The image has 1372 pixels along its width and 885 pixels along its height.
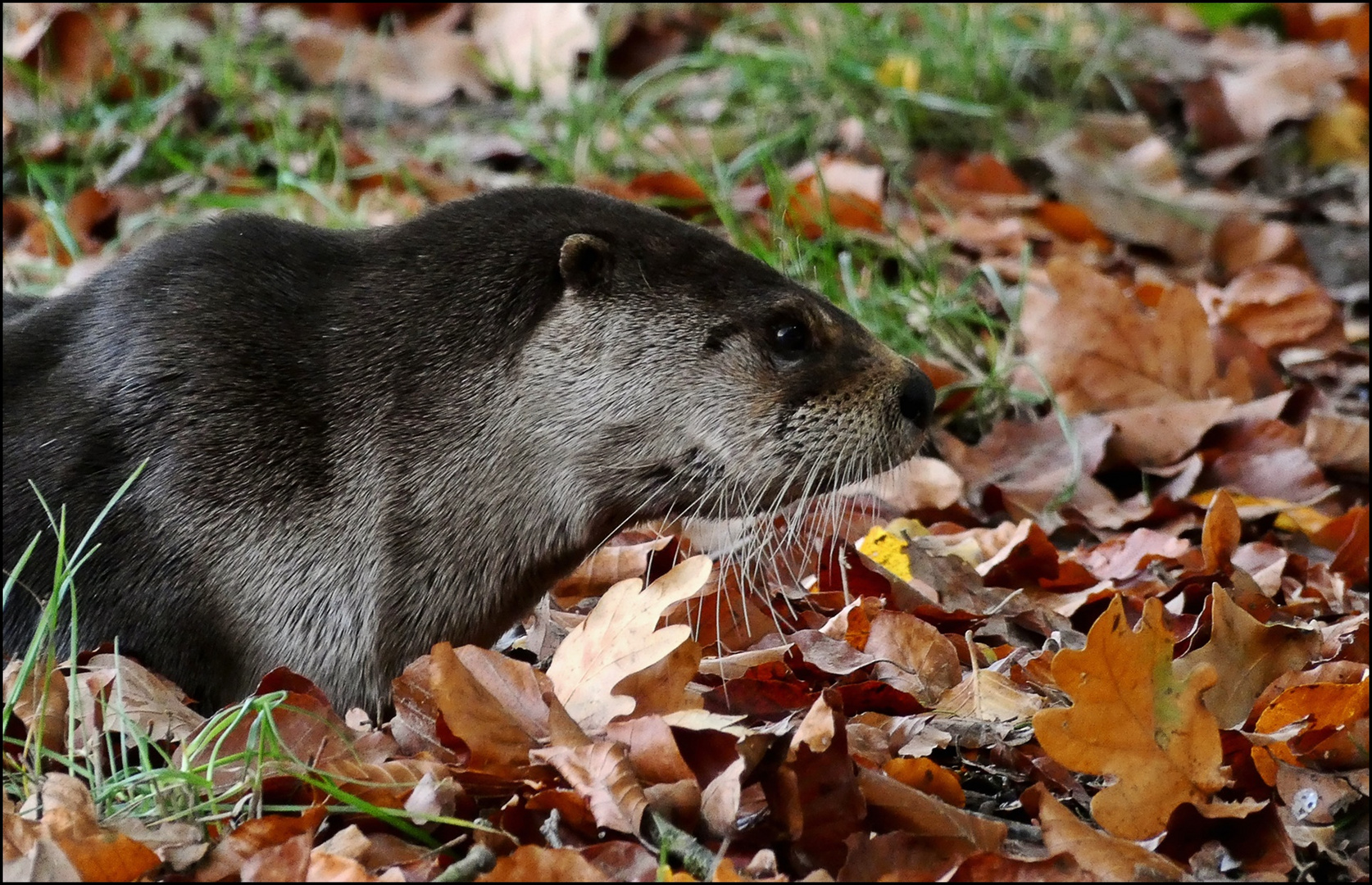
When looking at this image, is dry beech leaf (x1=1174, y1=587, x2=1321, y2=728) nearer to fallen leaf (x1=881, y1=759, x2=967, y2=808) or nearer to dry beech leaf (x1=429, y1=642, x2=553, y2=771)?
fallen leaf (x1=881, y1=759, x2=967, y2=808)

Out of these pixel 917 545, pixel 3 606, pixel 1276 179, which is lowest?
pixel 1276 179

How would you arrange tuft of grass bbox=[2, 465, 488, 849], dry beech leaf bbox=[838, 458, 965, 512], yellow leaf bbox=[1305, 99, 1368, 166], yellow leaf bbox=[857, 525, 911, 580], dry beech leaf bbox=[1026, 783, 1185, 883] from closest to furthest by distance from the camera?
dry beech leaf bbox=[1026, 783, 1185, 883]
tuft of grass bbox=[2, 465, 488, 849]
yellow leaf bbox=[857, 525, 911, 580]
dry beech leaf bbox=[838, 458, 965, 512]
yellow leaf bbox=[1305, 99, 1368, 166]

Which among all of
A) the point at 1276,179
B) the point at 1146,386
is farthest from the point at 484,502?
the point at 1276,179

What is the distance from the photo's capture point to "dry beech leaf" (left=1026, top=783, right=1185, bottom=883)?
2.14 metres

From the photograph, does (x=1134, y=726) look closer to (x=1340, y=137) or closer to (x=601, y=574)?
(x=601, y=574)

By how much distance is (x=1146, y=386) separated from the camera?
4.79 m

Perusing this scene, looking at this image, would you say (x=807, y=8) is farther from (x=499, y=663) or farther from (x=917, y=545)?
(x=499, y=663)

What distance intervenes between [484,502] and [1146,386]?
248 cm

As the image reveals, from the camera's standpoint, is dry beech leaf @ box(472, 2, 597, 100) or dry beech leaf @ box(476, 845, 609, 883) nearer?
dry beech leaf @ box(476, 845, 609, 883)

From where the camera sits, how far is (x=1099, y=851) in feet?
7.13

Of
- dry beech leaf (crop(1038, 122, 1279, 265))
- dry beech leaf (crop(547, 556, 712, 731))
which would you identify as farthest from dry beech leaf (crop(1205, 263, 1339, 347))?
dry beech leaf (crop(547, 556, 712, 731))

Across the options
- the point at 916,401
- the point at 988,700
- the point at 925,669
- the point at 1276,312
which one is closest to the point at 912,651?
the point at 925,669

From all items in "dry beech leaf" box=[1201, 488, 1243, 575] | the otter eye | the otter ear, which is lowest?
"dry beech leaf" box=[1201, 488, 1243, 575]

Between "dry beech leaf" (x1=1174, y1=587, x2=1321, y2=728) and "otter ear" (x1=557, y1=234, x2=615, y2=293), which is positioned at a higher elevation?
"otter ear" (x1=557, y1=234, x2=615, y2=293)
